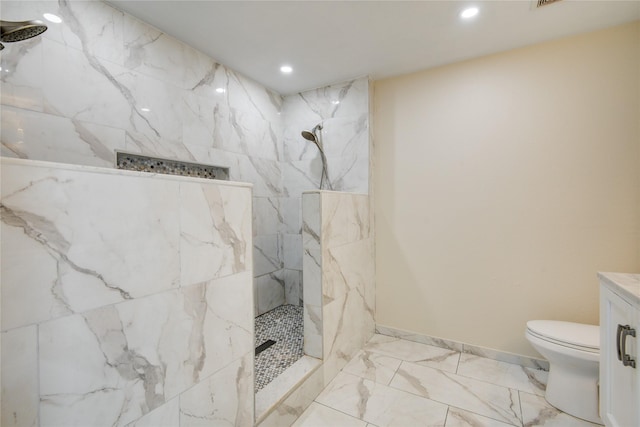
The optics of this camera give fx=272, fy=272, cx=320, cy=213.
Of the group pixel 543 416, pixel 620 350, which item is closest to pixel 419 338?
pixel 543 416

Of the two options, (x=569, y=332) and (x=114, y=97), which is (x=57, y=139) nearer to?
(x=114, y=97)

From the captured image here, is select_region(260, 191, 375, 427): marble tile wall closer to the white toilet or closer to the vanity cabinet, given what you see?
the white toilet

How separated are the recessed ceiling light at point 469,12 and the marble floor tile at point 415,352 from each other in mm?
2446

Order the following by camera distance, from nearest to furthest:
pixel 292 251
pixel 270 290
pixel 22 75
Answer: pixel 22 75, pixel 270 290, pixel 292 251

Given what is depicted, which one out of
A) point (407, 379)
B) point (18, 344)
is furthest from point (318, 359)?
point (18, 344)

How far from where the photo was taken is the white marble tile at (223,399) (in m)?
1.01

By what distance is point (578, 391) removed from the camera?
1.58 metres

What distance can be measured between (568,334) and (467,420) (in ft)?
2.63

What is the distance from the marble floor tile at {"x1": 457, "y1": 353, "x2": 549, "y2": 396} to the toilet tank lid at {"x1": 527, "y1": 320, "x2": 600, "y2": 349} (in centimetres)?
42

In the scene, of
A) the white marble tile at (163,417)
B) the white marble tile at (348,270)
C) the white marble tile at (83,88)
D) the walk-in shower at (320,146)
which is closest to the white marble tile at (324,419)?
the white marble tile at (348,270)

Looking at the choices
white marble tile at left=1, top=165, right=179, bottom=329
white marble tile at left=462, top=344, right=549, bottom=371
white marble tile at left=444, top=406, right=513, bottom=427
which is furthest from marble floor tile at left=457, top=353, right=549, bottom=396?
white marble tile at left=1, top=165, right=179, bottom=329

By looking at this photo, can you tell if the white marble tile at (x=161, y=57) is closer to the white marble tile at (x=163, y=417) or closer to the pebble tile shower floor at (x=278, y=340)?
the white marble tile at (x=163, y=417)

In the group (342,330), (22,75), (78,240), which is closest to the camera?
(78,240)

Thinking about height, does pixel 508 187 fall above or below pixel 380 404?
above
